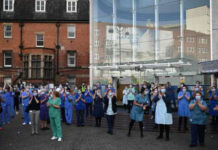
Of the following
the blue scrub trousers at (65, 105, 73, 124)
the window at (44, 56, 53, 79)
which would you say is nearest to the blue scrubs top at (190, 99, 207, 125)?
the blue scrub trousers at (65, 105, 73, 124)

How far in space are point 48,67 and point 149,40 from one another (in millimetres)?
15640

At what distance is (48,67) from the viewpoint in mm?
32844

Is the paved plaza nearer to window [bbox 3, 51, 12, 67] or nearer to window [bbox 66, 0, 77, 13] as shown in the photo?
window [bbox 3, 51, 12, 67]

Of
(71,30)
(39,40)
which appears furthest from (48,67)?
(71,30)

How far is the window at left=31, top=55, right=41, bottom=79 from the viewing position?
31.9m

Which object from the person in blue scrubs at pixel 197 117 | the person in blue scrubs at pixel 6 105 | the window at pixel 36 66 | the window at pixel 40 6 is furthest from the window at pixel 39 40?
the person in blue scrubs at pixel 197 117

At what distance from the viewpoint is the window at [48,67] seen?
107 ft

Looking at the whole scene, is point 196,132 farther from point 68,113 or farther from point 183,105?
point 68,113

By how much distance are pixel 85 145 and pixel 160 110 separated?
2.93m

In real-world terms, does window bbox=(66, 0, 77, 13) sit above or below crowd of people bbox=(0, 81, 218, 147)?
above

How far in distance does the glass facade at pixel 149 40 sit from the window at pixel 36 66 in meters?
9.41

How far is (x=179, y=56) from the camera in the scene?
19594mm

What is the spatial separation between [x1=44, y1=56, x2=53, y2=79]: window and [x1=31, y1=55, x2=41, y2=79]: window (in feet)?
2.50

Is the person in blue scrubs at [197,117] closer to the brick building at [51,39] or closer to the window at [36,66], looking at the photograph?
the window at [36,66]
